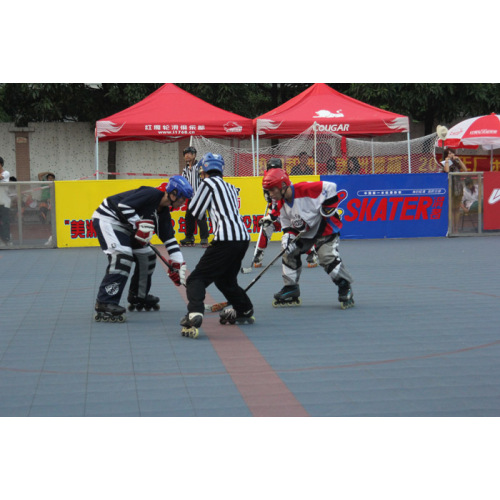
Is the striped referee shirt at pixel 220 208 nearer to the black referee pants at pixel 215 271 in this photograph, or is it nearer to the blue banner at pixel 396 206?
the black referee pants at pixel 215 271

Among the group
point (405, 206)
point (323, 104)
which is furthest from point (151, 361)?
point (323, 104)

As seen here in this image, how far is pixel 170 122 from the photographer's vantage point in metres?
19.2

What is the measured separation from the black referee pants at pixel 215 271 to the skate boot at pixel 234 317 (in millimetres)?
262

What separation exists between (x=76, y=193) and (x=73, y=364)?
10286 mm

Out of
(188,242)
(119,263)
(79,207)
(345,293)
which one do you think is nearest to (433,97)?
(188,242)

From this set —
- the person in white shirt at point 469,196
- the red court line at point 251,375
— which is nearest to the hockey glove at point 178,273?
the red court line at point 251,375

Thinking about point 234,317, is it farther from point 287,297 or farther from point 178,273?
point 287,297

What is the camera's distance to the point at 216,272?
722 cm

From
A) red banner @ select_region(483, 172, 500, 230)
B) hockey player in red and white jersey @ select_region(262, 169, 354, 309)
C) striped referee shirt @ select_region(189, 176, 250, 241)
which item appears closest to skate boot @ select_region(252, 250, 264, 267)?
hockey player in red and white jersey @ select_region(262, 169, 354, 309)

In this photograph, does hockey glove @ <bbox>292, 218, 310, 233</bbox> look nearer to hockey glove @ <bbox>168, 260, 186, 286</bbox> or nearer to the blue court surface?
the blue court surface

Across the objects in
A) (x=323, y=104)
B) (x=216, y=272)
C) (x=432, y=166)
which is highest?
(x=323, y=104)

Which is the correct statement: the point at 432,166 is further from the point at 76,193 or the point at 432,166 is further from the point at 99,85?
the point at 99,85

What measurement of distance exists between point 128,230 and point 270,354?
2.46 metres

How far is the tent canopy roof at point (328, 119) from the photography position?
19250 mm
